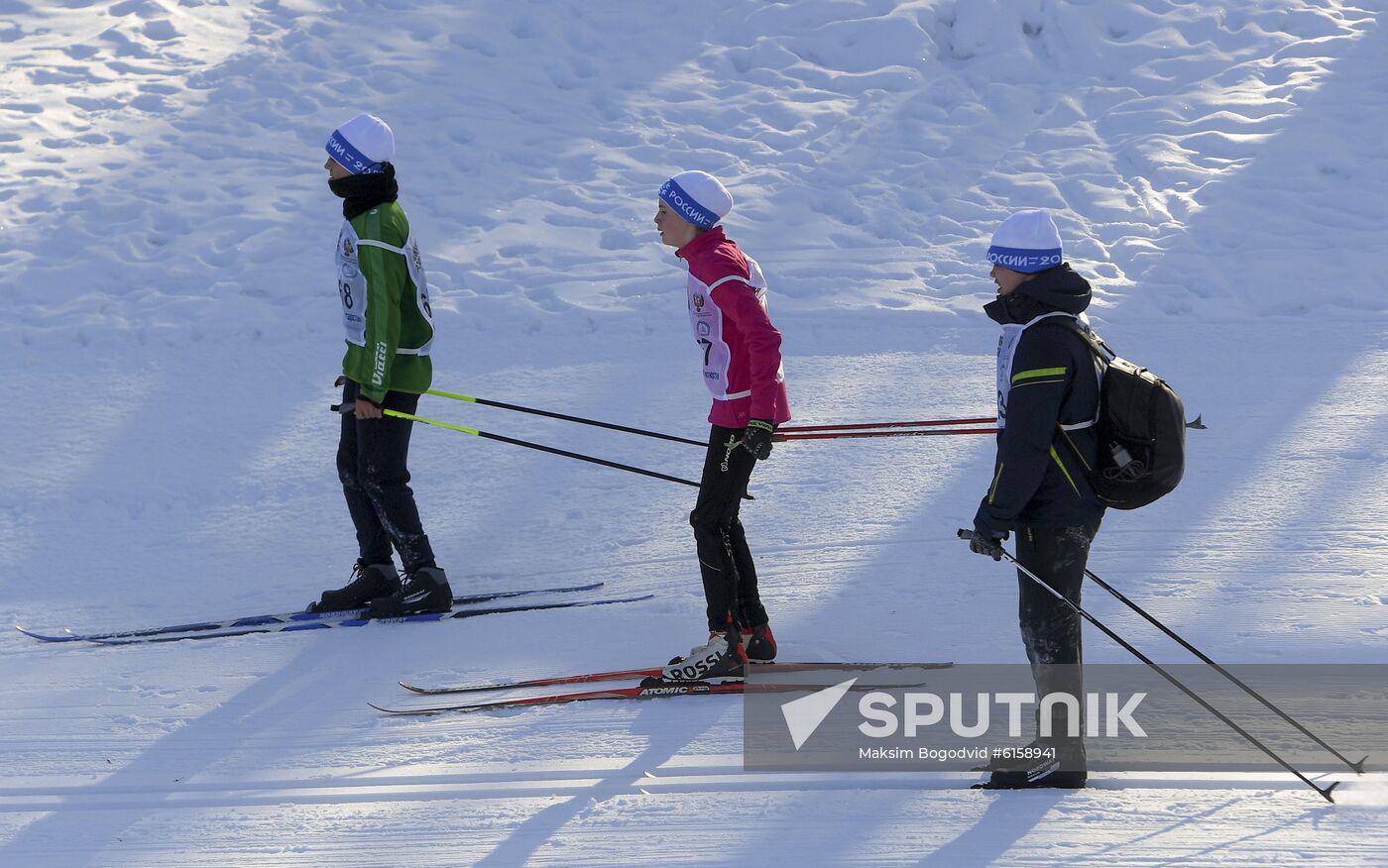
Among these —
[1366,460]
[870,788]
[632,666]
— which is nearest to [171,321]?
[632,666]

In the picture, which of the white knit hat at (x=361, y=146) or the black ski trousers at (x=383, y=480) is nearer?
the white knit hat at (x=361, y=146)

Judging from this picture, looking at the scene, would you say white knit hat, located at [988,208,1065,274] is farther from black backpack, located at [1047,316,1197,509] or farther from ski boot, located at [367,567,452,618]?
ski boot, located at [367,567,452,618]

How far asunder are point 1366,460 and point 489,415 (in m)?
4.57

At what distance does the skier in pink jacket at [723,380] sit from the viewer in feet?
14.2

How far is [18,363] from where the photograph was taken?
7820 millimetres

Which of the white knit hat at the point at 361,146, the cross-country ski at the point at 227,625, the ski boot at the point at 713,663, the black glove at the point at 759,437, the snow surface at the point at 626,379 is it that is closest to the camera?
the snow surface at the point at 626,379

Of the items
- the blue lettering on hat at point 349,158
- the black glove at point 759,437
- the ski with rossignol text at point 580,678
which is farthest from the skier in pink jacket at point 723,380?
the blue lettering on hat at point 349,158

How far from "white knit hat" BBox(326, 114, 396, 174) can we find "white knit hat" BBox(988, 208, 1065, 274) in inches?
100

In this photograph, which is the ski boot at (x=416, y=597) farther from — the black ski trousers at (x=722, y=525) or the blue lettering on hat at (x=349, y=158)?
the blue lettering on hat at (x=349, y=158)

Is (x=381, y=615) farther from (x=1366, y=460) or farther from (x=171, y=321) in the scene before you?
(x=1366, y=460)

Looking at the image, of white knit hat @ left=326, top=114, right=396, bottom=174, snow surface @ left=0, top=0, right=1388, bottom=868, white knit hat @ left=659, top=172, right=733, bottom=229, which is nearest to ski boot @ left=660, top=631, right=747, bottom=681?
snow surface @ left=0, top=0, right=1388, bottom=868

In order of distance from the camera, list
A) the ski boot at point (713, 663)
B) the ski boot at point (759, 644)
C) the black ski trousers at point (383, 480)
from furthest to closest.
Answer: the black ski trousers at point (383, 480)
the ski boot at point (759, 644)
the ski boot at point (713, 663)

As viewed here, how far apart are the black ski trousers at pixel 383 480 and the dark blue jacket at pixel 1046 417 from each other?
2.61 meters

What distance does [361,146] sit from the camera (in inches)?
200
